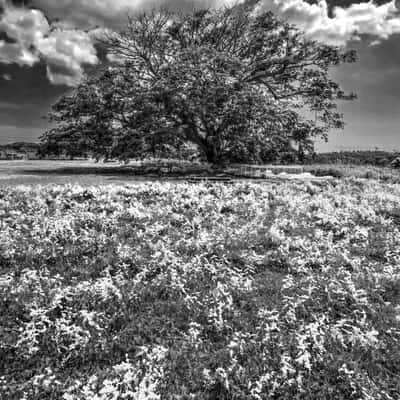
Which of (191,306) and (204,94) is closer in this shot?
(191,306)

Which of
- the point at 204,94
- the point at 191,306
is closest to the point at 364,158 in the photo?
the point at 204,94

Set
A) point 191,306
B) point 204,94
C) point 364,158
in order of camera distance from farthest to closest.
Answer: point 364,158
point 204,94
point 191,306

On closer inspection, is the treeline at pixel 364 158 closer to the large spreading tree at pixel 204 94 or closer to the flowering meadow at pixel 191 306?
the large spreading tree at pixel 204 94

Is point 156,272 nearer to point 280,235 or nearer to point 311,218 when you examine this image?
point 280,235

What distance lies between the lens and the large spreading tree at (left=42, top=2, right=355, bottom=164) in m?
17.6

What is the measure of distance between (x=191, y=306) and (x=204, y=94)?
14.7 metres

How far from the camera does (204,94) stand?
17359 millimetres

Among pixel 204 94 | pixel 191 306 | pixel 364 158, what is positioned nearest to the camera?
pixel 191 306

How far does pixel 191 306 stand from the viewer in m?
4.20

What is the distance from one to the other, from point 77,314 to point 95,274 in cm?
104

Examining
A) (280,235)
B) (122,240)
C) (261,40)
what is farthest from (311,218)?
(261,40)

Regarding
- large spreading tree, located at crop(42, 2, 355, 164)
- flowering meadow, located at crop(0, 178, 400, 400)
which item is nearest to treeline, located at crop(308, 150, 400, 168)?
large spreading tree, located at crop(42, 2, 355, 164)

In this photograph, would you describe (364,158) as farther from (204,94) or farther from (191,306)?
(191,306)

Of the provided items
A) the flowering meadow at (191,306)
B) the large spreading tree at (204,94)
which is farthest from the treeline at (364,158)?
the flowering meadow at (191,306)
